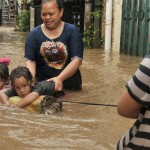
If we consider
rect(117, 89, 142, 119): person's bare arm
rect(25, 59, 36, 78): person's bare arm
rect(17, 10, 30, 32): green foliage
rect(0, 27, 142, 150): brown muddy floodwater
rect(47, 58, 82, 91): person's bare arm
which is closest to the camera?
rect(117, 89, 142, 119): person's bare arm

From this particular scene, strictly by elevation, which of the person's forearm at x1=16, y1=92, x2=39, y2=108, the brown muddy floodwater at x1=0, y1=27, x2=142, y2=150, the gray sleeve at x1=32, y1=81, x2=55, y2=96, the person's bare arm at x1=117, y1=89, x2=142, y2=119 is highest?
the person's bare arm at x1=117, y1=89, x2=142, y2=119

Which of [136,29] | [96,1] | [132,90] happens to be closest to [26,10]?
[96,1]

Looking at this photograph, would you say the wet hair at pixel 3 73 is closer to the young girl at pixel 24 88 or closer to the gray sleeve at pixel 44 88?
the young girl at pixel 24 88

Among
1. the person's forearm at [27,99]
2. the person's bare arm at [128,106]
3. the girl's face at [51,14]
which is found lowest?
the person's forearm at [27,99]

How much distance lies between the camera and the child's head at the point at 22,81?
13.4ft

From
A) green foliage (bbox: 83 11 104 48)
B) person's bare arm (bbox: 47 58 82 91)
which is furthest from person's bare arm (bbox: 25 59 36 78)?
green foliage (bbox: 83 11 104 48)

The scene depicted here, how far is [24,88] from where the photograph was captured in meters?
4.11

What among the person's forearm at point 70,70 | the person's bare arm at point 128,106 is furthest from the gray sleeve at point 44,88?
the person's bare arm at point 128,106

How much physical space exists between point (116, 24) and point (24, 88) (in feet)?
20.2

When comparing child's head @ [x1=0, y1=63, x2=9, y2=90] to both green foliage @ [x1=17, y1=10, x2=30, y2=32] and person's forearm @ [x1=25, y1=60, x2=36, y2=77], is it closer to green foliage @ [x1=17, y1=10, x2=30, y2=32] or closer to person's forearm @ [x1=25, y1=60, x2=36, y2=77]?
person's forearm @ [x1=25, y1=60, x2=36, y2=77]

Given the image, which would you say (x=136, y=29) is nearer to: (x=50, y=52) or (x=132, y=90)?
(x=50, y=52)

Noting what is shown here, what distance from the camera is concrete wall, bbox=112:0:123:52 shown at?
32.3ft

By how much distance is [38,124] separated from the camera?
3422 millimetres

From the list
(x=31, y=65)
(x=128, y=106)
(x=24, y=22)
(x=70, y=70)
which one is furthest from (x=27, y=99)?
(x=24, y=22)
